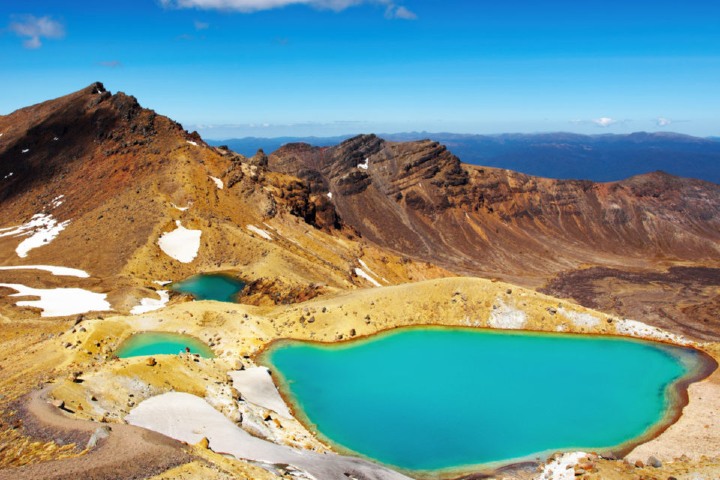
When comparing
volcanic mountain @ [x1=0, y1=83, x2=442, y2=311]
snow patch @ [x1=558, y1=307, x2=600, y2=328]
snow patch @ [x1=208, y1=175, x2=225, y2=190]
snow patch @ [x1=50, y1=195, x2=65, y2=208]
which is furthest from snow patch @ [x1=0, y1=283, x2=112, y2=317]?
snow patch @ [x1=558, y1=307, x2=600, y2=328]

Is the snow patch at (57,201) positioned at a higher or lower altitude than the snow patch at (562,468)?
higher

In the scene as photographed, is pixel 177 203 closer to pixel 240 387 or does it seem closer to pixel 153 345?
pixel 153 345

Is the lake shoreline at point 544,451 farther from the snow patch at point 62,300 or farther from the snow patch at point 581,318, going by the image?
the snow patch at point 62,300

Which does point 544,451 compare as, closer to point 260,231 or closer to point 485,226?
point 260,231

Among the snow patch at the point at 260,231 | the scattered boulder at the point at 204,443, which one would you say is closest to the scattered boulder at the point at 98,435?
the scattered boulder at the point at 204,443

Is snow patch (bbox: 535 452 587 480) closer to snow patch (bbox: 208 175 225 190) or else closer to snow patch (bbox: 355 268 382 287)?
snow patch (bbox: 355 268 382 287)

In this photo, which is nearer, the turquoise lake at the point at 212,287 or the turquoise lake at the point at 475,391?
the turquoise lake at the point at 475,391

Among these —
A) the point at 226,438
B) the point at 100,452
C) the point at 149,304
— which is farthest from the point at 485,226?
the point at 100,452
